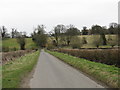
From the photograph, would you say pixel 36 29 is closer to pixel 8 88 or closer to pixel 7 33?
pixel 7 33

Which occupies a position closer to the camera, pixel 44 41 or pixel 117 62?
pixel 117 62

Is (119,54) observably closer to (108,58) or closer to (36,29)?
(108,58)

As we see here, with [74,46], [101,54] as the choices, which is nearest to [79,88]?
[101,54]

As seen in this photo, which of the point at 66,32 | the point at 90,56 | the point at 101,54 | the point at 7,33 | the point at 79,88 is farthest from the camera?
the point at 7,33

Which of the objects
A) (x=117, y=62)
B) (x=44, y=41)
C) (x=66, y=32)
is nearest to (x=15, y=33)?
(x=44, y=41)

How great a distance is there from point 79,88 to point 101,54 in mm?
12877

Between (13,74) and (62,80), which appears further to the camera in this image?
(13,74)

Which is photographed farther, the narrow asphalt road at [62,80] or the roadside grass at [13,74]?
the roadside grass at [13,74]

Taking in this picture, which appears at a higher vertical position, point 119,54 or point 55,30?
point 55,30

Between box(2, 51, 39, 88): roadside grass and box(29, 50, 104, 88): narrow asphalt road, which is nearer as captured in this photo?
box(29, 50, 104, 88): narrow asphalt road

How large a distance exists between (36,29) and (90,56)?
87.1 m

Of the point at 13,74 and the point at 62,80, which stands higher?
the point at 62,80

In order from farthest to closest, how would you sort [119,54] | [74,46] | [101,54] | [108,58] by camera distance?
1. [74,46]
2. [101,54]
3. [108,58]
4. [119,54]

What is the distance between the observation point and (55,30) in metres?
110
